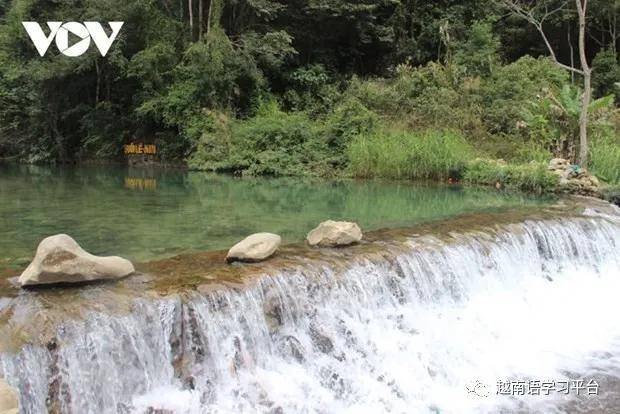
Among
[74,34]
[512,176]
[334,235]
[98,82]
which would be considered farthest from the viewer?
[98,82]

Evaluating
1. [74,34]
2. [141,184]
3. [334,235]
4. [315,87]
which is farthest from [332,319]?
[74,34]

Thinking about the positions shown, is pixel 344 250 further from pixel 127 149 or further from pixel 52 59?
pixel 52 59

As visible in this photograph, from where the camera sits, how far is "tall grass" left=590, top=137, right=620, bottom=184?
13086 millimetres

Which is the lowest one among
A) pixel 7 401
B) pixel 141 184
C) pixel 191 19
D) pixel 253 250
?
pixel 141 184

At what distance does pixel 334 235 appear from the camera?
7055mm

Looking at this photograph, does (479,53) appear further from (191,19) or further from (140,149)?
(140,149)

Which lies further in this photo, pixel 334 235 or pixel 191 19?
pixel 191 19

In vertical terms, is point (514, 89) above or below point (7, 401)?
above

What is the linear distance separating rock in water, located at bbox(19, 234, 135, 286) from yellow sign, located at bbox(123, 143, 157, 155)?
59.9 feet

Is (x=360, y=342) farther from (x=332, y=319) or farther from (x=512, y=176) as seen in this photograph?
(x=512, y=176)

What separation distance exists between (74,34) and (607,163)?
66.8ft

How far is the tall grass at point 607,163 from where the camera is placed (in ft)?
42.9

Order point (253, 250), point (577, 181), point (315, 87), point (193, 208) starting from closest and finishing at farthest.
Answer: point (253, 250) < point (193, 208) < point (577, 181) < point (315, 87)

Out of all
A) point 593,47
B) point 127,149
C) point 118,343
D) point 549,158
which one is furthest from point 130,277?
point 593,47
